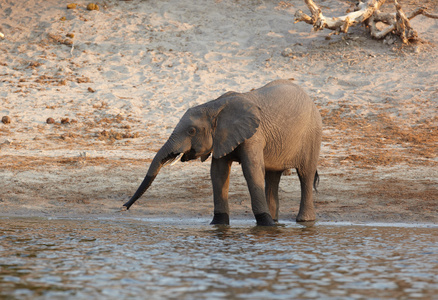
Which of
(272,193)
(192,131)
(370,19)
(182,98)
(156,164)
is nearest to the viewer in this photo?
(156,164)

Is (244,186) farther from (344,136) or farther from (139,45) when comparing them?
(139,45)

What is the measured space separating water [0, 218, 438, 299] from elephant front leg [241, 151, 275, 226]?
24 cm

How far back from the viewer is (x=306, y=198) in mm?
8883

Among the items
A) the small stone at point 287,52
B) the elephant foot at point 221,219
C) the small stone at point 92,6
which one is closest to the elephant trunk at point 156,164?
the elephant foot at point 221,219

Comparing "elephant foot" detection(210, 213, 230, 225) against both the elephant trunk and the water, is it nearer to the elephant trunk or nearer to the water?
the water

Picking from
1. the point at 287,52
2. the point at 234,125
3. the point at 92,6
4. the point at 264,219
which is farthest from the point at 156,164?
the point at 92,6

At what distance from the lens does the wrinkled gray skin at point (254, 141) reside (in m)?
7.89

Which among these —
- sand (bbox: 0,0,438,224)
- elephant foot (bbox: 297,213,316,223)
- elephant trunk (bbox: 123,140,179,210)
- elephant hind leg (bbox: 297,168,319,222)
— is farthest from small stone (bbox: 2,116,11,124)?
elephant foot (bbox: 297,213,316,223)

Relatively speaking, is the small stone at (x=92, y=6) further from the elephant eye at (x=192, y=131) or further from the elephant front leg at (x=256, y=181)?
the elephant front leg at (x=256, y=181)

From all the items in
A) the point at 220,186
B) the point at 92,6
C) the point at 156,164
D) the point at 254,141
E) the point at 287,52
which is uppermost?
the point at 92,6

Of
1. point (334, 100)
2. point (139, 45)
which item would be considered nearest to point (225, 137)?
point (334, 100)

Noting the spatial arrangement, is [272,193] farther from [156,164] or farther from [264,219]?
[156,164]

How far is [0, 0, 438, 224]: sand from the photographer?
9.95 m

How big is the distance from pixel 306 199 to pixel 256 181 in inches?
50.0
